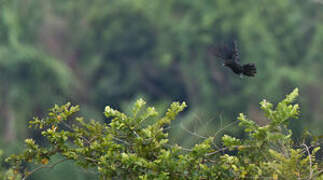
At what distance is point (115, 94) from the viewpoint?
24.2 m

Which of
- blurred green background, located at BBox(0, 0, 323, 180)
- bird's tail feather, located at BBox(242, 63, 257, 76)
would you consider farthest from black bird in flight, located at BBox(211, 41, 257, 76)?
blurred green background, located at BBox(0, 0, 323, 180)

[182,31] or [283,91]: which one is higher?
[182,31]

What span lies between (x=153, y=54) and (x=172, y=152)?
2169cm

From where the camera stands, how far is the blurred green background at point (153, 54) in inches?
787

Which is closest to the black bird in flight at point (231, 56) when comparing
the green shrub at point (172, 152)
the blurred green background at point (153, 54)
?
the green shrub at point (172, 152)

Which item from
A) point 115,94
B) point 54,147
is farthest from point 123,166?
point 115,94

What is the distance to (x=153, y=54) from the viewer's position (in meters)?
24.4

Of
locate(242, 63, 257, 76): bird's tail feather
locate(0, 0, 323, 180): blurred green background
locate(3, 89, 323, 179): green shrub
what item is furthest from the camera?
locate(0, 0, 323, 180): blurred green background

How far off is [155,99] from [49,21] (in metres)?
5.18

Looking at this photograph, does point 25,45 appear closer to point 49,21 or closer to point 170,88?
point 49,21

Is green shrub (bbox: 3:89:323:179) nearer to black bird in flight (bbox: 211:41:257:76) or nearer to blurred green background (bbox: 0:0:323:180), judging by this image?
black bird in flight (bbox: 211:41:257:76)

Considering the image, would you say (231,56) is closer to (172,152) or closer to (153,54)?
(172,152)

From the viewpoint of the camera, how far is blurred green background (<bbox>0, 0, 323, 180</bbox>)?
2000 centimetres

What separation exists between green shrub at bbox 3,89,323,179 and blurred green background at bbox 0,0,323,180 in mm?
14278
